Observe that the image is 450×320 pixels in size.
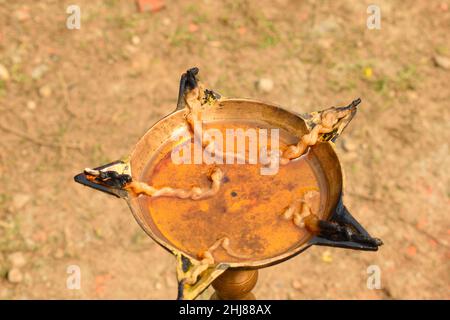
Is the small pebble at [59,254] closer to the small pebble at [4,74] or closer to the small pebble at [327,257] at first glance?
the small pebble at [4,74]

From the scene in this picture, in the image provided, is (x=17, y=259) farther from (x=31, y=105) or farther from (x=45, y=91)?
(x=45, y=91)

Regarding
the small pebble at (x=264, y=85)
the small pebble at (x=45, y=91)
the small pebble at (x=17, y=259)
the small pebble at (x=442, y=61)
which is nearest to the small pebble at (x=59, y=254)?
the small pebble at (x=17, y=259)

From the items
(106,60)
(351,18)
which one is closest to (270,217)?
(106,60)

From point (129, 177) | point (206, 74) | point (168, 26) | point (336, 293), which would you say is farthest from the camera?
point (168, 26)

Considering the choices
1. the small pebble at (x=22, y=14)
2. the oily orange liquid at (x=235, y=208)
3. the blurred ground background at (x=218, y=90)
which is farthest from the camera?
the small pebble at (x=22, y=14)

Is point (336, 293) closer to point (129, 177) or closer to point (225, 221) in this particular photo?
point (225, 221)

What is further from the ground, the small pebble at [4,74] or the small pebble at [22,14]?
the small pebble at [22,14]
